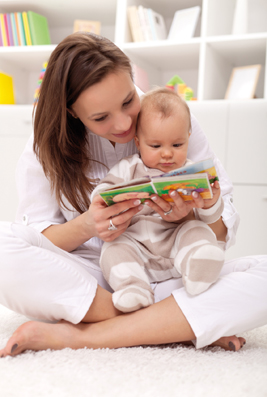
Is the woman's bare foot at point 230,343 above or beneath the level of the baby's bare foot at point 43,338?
beneath

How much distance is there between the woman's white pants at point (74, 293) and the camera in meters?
1.01

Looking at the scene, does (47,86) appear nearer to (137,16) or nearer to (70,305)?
(70,305)

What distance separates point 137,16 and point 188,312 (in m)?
2.16

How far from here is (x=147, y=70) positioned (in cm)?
289

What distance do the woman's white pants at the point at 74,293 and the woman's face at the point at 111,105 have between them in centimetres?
37

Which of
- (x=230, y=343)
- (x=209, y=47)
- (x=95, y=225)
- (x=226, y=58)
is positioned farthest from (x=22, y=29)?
(x=230, y=343)

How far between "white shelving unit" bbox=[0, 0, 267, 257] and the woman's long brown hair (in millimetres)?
1231

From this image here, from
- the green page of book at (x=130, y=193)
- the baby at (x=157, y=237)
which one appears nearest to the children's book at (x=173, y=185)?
the green page of book at (x=130, y=193)

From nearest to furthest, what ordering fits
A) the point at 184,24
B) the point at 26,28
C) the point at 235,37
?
the point at 235,37 → the point at 184,24 → the point at 26,28

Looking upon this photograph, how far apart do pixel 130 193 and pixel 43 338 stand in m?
0.41

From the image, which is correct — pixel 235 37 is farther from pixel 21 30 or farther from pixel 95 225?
pixel 95 225

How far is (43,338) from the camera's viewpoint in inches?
39.4

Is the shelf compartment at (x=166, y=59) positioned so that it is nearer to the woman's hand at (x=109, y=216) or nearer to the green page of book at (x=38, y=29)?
the green page of book at (x=38, y=29)

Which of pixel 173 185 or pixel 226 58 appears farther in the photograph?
pixel 226 58
